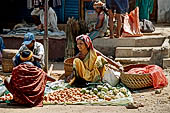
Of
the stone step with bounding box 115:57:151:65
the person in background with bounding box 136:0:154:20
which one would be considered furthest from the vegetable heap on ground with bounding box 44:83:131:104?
the person in background with bounding box 136:0:154:20

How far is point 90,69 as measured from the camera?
6.99 m

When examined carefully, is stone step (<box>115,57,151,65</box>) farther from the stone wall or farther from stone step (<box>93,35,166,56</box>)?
the stone wall

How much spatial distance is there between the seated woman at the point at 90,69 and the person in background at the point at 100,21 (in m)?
2.34

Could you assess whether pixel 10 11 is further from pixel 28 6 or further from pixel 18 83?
pixel 18 83

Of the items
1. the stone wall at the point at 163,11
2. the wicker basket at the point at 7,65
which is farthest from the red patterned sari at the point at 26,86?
the stone wall at the point at 163,11

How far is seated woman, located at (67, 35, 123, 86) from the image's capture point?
6938 mm

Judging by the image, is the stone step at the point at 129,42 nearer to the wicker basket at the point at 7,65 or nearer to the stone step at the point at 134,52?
the stone step at the point at 134,52

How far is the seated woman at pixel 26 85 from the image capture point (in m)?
6.00

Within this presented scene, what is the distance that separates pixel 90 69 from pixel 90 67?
0.13ft

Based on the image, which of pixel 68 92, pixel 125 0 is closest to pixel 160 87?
pixel 68 92

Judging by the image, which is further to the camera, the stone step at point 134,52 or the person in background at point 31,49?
the stone step at point 134,52

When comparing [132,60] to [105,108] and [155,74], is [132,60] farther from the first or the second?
[105,108]

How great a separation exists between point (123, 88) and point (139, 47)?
294cm

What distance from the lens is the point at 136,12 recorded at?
10039 millimetres
